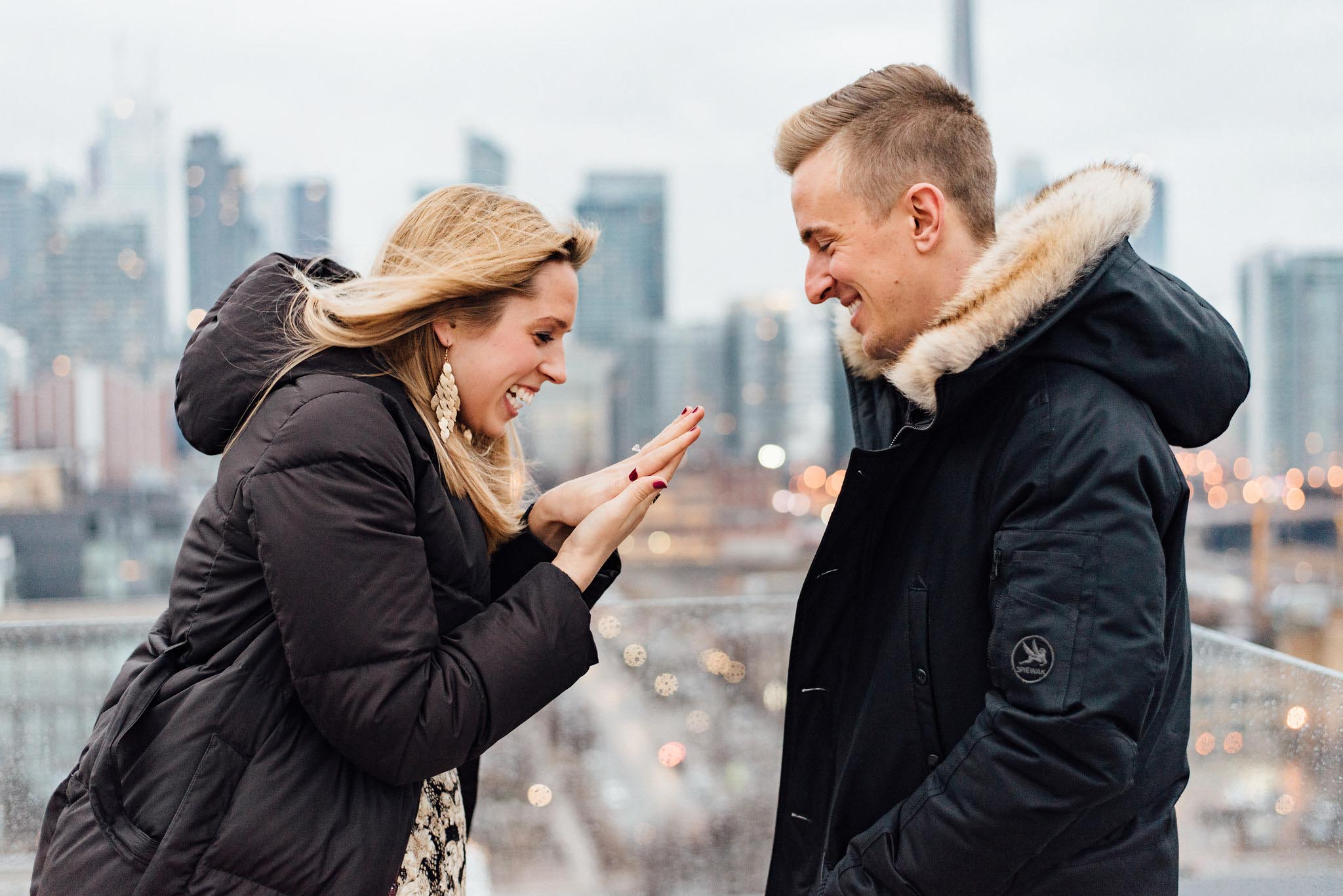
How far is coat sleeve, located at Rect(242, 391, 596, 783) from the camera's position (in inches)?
36.2

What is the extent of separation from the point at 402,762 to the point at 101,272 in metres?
10.7

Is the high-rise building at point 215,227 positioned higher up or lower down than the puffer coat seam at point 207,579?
higher up

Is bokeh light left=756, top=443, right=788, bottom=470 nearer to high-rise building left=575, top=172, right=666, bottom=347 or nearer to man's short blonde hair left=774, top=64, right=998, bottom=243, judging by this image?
man's short blonde hair left=774, top=64, right=998, bottom=243

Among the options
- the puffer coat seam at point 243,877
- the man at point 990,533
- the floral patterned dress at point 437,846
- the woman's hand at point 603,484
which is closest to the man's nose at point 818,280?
the man at point 990,533

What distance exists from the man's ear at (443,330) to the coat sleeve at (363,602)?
202 mm

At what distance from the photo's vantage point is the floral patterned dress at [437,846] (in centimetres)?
113

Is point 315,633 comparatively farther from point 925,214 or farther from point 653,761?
point 653,761

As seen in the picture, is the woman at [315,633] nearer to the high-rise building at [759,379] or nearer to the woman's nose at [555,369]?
the woman's nose at [555,369]

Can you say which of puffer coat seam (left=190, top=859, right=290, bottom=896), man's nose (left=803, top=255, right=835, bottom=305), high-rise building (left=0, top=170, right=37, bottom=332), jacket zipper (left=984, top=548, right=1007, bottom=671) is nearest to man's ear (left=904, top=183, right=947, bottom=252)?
man's nose (left=803, top=255, right=835, bottom=305)

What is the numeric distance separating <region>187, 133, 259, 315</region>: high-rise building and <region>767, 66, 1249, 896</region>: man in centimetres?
673

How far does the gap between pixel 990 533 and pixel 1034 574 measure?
9cm

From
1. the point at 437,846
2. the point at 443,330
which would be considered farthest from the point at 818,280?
the point at 437,846

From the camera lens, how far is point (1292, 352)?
7.91 meters

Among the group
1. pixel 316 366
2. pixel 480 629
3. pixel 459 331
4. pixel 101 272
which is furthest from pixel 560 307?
pixel 101 272
